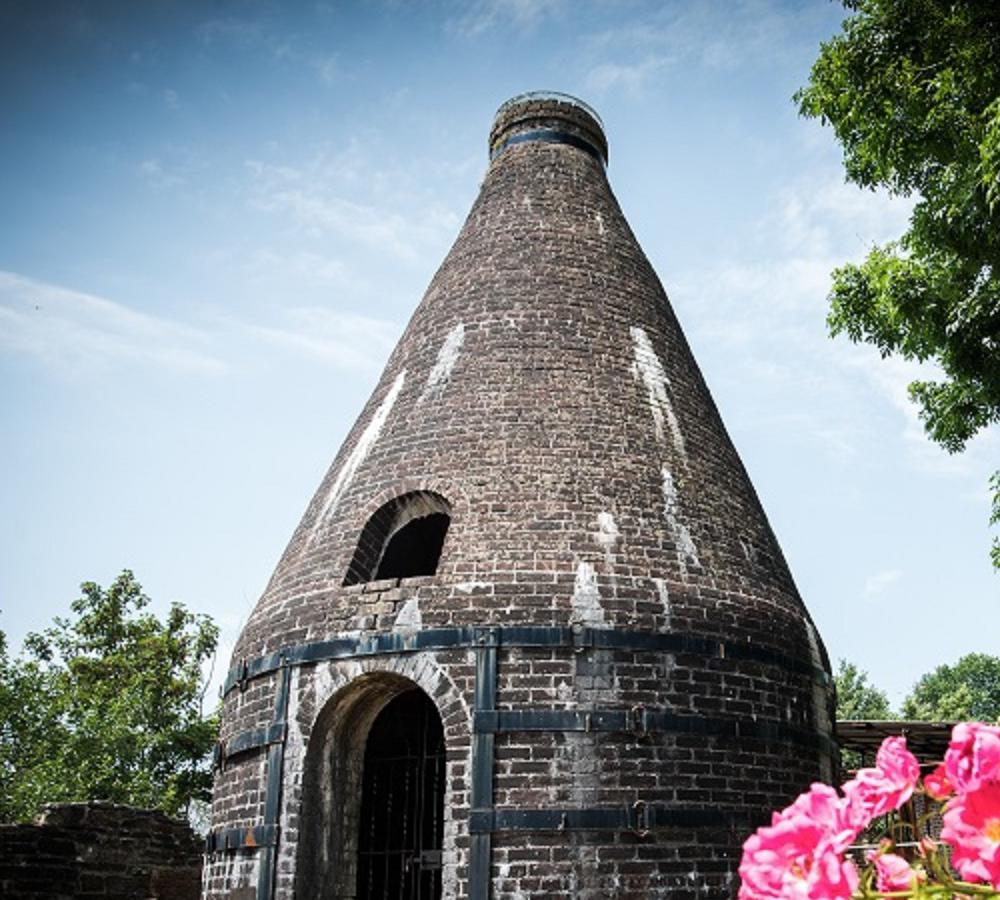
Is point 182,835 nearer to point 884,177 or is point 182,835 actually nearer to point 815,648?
point 815,648

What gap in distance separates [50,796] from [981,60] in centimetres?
2216

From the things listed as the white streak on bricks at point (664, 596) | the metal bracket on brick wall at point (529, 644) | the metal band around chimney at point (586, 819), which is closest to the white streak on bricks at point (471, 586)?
the metal bracket on brick wall at point (529, 644)

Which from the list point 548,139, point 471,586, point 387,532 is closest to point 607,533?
point 471,586

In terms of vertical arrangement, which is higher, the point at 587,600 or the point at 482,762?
the point at 587,600

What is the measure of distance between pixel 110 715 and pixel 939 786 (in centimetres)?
2425

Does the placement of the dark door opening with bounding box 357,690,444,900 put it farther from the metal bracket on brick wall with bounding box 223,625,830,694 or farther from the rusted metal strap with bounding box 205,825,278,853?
the metal bracket on brick wall with bounding box 223,625,830,694

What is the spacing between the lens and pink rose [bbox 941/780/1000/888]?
4.77ft

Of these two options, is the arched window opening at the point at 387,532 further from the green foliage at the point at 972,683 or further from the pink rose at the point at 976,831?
the green foliage at the point at 972,683

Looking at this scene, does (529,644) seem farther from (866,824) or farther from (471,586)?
(866,824)

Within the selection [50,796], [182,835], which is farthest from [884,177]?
[50,796]

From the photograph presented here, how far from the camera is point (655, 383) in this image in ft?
29.9

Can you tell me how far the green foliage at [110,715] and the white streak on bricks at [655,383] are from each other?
18.3 meters

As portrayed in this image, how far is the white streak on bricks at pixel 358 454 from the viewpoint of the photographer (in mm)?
8750

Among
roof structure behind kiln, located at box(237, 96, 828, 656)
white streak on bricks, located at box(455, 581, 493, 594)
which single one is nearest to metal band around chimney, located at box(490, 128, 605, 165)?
roof structure behind kiln, located at box(237, 96, 828, 656)
